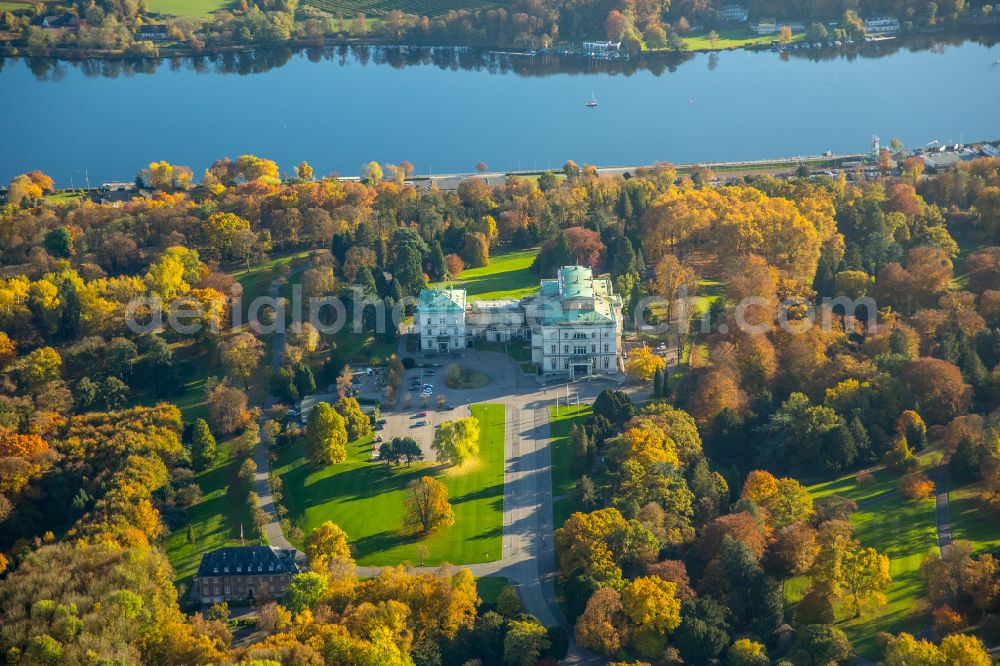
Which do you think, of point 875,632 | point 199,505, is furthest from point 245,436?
point 875,632

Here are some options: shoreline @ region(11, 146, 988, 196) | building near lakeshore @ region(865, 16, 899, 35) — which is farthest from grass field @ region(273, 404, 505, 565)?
building near lakeshore @ region(865, 16, 899, 35)

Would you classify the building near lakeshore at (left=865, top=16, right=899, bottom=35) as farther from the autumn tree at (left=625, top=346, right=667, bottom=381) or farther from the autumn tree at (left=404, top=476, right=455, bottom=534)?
the autumn tree at (left=404, top=476, right=455, bottom=534)

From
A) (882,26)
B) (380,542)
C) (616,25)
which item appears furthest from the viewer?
(882,26)

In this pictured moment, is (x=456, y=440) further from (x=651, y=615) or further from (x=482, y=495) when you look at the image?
(x=651, y=615)

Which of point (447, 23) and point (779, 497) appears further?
point (447, 23)

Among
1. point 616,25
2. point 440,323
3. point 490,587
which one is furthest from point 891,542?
point 616,25

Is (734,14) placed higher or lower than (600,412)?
higher

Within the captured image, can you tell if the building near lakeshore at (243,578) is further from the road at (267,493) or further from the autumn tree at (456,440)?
the autumn tree at (456,440)
